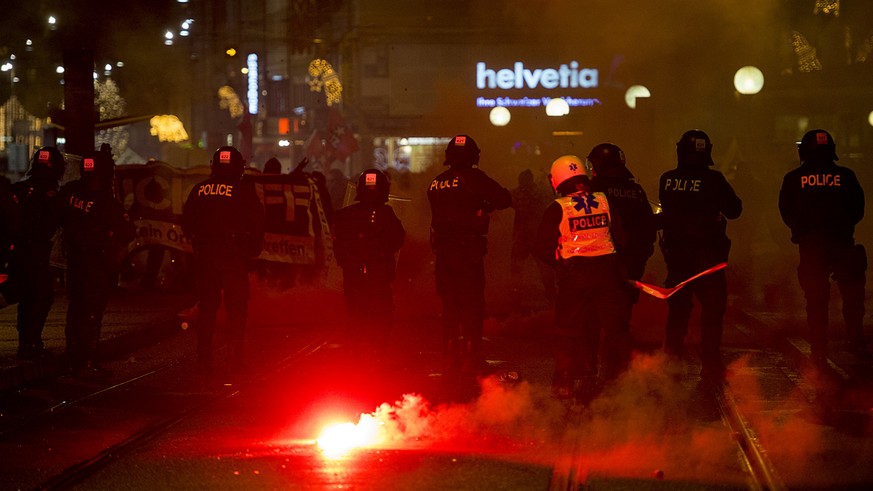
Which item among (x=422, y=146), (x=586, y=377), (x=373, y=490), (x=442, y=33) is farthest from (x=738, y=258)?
(x=442, y=33)

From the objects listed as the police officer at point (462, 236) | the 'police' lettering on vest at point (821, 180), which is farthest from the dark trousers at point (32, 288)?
the 'police' lettering on vest at point (821, 180)

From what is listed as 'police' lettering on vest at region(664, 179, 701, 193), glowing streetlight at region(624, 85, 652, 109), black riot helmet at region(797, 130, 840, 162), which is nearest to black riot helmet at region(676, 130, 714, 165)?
'police' lettering on vest at region(664, 179, 701, 193)

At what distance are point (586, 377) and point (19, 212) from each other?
4286 mm

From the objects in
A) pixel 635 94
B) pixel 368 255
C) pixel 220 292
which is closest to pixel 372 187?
pixel 368 255

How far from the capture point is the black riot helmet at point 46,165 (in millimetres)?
9414

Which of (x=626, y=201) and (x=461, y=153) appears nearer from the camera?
(x=626, y=201)

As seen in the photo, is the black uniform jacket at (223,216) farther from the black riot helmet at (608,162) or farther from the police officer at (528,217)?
the police officer at (528,217)

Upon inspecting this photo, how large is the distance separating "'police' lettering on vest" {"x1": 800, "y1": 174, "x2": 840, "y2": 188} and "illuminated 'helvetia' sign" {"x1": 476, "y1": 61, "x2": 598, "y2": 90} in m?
35.0

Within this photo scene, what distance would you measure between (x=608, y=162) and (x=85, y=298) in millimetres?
4107

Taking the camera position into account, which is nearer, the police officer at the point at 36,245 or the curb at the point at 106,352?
the curb at the point at 106,352

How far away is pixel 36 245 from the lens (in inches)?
367

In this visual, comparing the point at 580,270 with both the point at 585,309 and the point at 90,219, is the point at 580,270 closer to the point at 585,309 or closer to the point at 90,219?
the point at 585,309

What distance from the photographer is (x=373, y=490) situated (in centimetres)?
534

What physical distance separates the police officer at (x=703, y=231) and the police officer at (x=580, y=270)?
995mm
